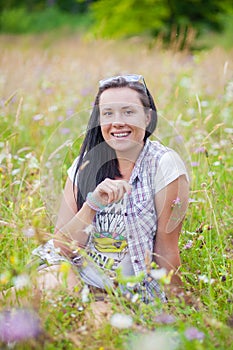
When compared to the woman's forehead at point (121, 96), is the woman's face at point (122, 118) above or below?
below

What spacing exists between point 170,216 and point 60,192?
562mm

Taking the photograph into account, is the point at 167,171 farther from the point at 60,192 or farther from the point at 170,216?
the point at 60,192

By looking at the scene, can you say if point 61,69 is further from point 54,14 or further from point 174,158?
point 54,14

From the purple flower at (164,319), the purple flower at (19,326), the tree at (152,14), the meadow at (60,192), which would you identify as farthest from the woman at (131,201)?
the tree at (152,14)

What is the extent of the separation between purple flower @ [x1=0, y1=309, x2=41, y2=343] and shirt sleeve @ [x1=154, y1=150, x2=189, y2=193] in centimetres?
66

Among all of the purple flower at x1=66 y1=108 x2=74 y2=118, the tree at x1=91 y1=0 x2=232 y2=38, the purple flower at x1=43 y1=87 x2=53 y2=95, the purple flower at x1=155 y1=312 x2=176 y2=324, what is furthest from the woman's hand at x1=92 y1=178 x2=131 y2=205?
the tree at x1=91 y1=0 x2=232 y2=38

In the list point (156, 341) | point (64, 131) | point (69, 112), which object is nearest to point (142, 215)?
Result: point (156, 341)

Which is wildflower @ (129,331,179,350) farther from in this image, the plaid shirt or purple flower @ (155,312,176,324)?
the plaid shirt

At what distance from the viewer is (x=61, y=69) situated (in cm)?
501

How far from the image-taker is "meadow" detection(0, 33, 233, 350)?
130 cm

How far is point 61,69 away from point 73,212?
3345mm

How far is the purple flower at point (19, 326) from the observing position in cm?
123

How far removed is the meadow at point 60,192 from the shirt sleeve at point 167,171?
147 mm

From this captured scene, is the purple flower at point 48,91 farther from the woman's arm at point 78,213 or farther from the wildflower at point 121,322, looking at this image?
the wildflower at point 121,322
